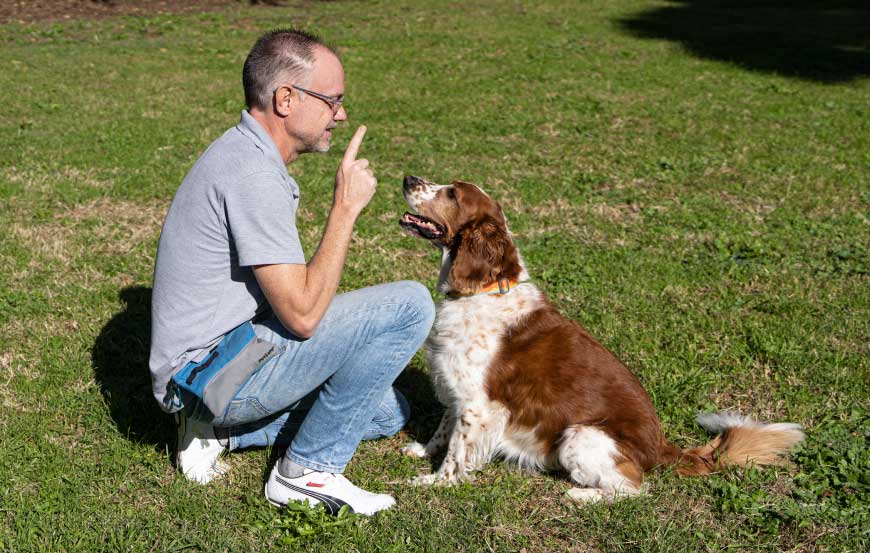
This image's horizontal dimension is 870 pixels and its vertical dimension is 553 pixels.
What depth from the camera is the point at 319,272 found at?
2.88m

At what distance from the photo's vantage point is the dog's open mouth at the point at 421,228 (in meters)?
3.95

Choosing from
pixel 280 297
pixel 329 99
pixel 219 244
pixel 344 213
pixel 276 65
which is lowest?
pixel 280 297

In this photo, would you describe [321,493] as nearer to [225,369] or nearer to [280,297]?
[225,369]

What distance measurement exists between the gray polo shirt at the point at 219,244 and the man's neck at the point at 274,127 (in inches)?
1.7

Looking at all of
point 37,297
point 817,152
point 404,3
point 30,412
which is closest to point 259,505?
point 30,412

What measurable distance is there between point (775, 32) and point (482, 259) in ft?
51.4

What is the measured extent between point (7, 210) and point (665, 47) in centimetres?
1218

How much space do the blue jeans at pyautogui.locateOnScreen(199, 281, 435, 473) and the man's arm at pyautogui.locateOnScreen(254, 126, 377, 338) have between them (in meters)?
0.17

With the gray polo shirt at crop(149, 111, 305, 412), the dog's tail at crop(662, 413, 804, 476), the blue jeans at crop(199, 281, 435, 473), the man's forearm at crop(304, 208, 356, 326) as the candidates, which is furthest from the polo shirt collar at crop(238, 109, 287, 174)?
the dog's tail at crop(662, 413, 804, 476)

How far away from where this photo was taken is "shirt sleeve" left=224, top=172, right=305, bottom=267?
278 centimetres

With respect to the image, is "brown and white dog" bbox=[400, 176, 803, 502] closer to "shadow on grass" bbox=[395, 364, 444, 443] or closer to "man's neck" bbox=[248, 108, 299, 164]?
"shadow on grass" bbox=[395, 364, 444, 443]

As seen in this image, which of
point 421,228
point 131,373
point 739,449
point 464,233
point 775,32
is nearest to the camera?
point 739,449

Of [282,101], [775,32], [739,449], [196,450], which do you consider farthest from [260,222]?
[775,32]

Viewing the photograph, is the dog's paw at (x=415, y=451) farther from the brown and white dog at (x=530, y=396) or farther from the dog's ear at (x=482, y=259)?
the dog's ear at (x=482, y=259)
